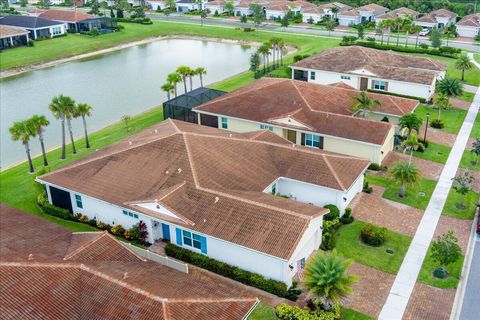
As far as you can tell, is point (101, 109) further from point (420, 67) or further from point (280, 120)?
point (420, 67)

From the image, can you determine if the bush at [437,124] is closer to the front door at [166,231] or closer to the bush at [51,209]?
the front door at [166,231]

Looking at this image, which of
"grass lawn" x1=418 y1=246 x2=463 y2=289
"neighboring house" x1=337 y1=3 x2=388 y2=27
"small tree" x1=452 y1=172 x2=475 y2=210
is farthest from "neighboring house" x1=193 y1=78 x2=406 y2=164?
"neighboring house" x1=337 y1=3 x2=388 y2=27

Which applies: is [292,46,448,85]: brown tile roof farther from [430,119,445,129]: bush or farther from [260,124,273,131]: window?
[260,124,273,131]: window

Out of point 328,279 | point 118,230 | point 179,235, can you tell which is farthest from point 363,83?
point 328,279

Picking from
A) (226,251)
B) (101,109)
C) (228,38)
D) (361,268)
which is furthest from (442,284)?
(228,38)

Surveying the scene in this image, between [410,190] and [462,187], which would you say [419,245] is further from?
[410,190]

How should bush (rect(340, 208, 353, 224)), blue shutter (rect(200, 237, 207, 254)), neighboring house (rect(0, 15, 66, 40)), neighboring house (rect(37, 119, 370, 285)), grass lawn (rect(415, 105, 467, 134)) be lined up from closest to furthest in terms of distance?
neighboring house (rect(37, 119, 370, 285)), blue shutter (rect(200, 237, 207, 254)), bush (rect(340, 208, 353, 224)), grass lawn (rect(415, 105, 467, 134)), neighboring house (rect(0, 15, 66, 40))

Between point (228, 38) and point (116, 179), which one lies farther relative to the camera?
point (228, 38)
